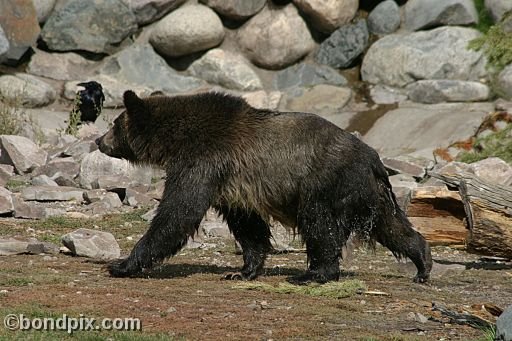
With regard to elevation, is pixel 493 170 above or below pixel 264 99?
below

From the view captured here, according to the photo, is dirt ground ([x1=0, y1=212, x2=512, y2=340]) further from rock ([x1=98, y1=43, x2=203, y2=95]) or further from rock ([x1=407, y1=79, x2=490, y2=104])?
rock ([x1=98, y1=43, x2=203, y2=95])

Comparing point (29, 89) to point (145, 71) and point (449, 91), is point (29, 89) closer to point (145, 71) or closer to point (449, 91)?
point (145, 71)

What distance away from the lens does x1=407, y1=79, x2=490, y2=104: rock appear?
23.4m

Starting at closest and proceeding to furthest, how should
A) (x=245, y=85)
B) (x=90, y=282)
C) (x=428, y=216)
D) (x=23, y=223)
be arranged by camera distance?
(x=90, y=282), (x=428, y=216), (x=23, y=223), (x=245, y=85)

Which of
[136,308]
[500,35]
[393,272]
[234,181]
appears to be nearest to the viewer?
[136,308]

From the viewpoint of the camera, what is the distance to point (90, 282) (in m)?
9.16

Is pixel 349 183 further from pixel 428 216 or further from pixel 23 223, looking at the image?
pixel 23 223

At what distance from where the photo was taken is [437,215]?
12102 millimetres

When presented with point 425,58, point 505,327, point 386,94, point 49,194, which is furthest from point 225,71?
point 505,327

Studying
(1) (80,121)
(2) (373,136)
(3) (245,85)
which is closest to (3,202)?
(1) (80,121)

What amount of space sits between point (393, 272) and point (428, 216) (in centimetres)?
126

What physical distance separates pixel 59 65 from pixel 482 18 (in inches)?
404

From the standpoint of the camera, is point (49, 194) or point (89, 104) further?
point (89, 104)

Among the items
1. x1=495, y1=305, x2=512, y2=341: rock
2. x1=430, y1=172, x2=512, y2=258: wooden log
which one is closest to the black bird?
x1=430, y1=172, x2=512, y2=258: wooden log
